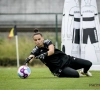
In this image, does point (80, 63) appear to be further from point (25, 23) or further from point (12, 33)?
point (25, 23)

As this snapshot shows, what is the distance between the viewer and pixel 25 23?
2900 cm

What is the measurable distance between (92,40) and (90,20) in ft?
2.57

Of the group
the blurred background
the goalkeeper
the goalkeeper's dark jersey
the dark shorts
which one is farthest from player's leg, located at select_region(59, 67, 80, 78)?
the blurred background

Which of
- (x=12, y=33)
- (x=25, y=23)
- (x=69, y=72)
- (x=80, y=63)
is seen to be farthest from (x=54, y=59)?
(x=25, y=23)

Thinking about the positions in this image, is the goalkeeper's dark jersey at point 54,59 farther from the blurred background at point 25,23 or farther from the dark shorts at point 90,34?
the blurred background at point 25,23

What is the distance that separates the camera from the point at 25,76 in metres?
12.8

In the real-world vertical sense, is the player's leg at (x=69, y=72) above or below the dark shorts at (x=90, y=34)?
below

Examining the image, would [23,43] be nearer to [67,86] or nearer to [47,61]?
[47,61]

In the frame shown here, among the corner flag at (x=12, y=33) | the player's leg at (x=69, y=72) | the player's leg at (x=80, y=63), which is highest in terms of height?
the corner flag at (x=12, y=33)

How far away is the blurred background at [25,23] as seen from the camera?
26141mm

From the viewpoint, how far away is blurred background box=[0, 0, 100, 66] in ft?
85.8

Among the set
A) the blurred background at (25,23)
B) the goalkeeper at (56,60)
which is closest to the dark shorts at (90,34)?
the goalkeeper at (56,60)

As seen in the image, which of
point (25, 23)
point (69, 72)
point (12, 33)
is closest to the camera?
point (69, 72)

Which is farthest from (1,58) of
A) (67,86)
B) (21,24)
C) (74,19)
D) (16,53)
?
(67,86)
